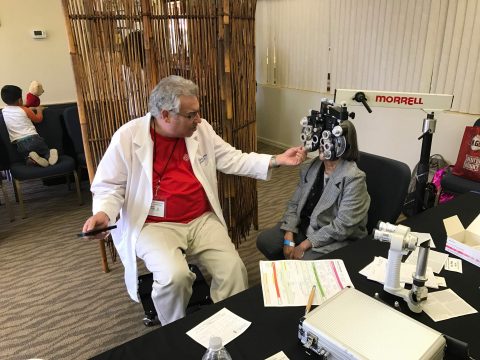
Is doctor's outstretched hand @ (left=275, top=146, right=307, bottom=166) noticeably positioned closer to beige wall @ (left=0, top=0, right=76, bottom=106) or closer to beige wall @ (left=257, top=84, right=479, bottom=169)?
beige wall @ (left=257, top=84, right=479, bottom=169)

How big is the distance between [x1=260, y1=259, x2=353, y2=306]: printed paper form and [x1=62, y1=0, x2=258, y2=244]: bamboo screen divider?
1.34 m

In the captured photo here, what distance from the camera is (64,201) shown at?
3963 millimetres

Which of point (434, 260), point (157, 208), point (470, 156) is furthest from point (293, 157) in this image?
point (470, 156)

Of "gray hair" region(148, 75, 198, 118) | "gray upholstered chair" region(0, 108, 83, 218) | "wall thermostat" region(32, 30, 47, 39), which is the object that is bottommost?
"gray upholstered chair" region(0, 108, 83, 218)

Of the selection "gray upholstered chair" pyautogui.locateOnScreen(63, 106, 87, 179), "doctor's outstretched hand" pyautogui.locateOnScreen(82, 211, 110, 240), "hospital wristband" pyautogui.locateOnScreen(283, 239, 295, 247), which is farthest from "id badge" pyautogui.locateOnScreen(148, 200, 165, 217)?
"gray upholstered chair" pyautogui.locateOnScreen(63, 106, 87, 179)

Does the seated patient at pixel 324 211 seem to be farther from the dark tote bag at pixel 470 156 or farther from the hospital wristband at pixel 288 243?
the dark tote bag at pixel 470 156

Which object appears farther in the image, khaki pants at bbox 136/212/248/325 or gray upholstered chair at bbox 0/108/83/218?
gray upholstered chair at bbox 0/108/83/218

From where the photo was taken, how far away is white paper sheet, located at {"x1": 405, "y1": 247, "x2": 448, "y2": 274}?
135 cm

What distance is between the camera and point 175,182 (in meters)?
1.97

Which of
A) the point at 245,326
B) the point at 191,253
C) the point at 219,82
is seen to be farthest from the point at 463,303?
the point at 219,82

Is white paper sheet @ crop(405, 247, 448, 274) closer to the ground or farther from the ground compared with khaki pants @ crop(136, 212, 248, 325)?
farther from the ground

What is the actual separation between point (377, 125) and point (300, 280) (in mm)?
3139

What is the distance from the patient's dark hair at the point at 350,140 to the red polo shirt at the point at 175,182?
2.57 feet

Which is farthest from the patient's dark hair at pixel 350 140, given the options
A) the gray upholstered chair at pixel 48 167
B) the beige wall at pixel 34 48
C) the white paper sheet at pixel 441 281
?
the beige wall at pixel 34 48
